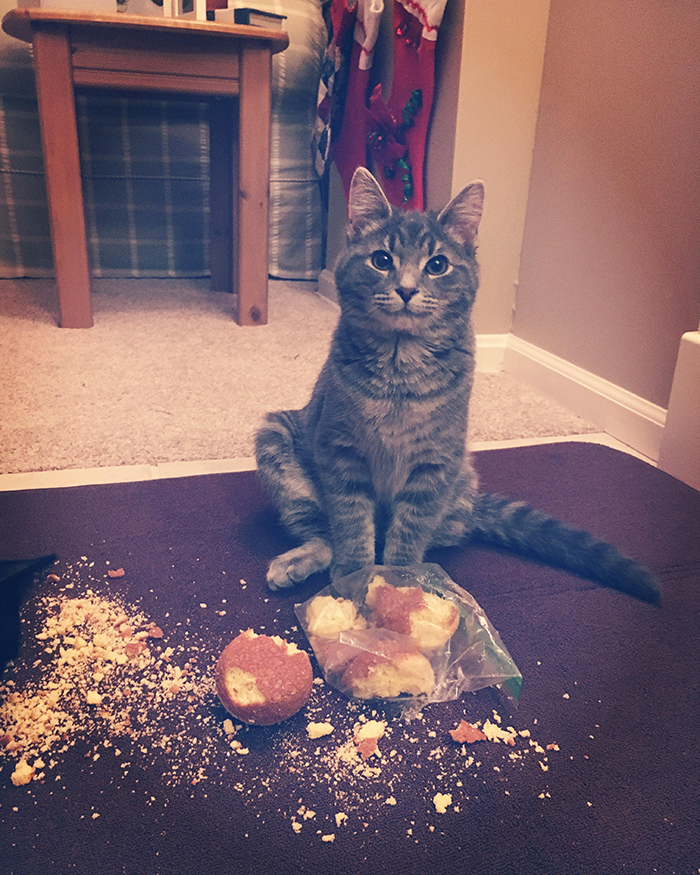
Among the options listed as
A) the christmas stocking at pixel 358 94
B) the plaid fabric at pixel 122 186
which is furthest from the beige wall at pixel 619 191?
the plaid fabric at pixel 122 186

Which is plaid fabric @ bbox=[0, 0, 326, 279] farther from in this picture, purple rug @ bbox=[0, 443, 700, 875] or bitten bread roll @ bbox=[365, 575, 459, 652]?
bitten bread roll @ bbox=[365, 575, 459, 652]

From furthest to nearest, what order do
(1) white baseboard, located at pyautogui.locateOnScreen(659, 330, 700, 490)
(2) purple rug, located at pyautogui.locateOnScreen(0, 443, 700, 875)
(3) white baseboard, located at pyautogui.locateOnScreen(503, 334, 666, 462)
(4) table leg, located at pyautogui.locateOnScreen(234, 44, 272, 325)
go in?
1. (4) table leg, located at pyautogui.locateOnScreen(234, 44, 272, 325)
2. (3) white baseboard, located at pyautogui.locateOnScreen(503, 334, 666, 462)
3. (1) white baseboard, located at pyautogui.locateOnScreen(659, 330, 700, 490)
4. (2) purple rug, located at pyautogui.locateOnScreen(0, 443, 700, 875)

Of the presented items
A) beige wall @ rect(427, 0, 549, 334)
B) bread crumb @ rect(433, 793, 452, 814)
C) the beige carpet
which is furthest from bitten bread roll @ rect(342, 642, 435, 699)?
beige wall @ rect(427, 0, 549, 334)

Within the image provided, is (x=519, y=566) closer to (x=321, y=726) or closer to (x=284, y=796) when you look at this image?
(x=321, y=726)

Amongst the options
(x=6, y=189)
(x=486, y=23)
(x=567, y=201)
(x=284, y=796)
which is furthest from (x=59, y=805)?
(x=6, y=189)

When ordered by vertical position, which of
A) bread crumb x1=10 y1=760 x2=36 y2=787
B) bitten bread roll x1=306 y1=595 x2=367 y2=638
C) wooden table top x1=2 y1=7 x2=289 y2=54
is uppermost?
wooden table top x1=2 y1=7 x2=289 y2=54

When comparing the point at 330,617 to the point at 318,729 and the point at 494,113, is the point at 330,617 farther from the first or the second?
the point at 494,113

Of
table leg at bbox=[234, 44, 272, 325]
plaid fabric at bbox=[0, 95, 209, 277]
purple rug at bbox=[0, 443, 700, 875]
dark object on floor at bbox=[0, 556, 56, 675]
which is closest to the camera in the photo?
purple rug at bbox=[0, 443, 700, 875]
